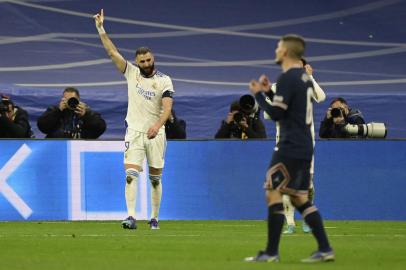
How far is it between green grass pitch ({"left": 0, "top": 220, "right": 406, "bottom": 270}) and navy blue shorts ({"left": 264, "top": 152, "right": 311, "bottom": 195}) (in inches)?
25.8

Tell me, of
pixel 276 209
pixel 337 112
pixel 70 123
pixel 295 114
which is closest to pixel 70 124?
pixel 70 123

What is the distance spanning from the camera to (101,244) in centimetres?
1375

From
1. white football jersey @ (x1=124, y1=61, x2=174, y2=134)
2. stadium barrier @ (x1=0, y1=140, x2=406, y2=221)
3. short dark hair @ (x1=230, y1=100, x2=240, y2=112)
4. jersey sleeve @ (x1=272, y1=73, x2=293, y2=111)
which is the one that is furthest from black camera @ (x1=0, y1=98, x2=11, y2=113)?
jersey sleeve @ (x1=272, y1=73, x2=293, y2=111)

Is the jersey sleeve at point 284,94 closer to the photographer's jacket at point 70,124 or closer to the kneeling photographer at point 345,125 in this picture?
the kneeling photographer at point 345,125

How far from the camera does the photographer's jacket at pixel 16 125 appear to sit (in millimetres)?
20453

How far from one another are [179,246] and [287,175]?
2369 millimetres

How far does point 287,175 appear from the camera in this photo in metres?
11.5

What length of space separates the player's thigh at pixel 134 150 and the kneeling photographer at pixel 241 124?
11.3 ft

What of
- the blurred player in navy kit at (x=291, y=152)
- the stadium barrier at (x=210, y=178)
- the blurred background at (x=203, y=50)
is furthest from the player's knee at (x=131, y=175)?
the blurred player in navy kit at (x=291, y=152)

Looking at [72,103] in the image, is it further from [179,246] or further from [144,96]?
[179,246]

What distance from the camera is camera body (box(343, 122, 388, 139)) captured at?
20391mm

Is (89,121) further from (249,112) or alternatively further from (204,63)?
(204,63)

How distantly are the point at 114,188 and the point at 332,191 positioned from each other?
11.2 feet

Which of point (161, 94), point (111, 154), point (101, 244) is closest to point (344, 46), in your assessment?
point (111, 154)
